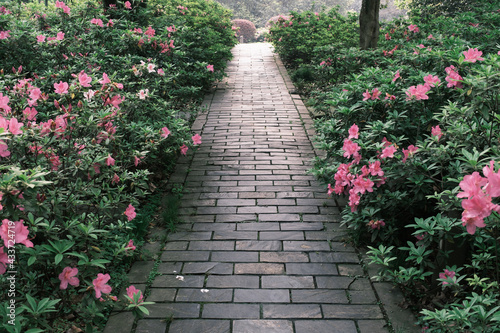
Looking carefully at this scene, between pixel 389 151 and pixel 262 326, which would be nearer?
pixel 262 326

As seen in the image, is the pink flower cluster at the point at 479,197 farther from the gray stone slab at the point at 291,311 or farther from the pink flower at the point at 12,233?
the pink flower at the point at 12,233

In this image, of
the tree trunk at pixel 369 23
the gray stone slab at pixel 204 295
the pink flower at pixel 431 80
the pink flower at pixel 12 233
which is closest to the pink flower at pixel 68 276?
the pink flower at pixel 12 233

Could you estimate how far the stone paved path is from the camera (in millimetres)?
2465

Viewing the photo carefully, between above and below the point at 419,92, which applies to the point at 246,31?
below

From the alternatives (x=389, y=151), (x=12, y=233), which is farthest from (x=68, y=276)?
(x=389, y=151)

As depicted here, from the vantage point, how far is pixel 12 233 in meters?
1.64

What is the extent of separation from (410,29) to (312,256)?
4.84m

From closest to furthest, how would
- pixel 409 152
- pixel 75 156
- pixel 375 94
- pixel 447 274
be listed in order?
pixel 447 274, pixel 75 156, pixel 409 152, pixel 375 94

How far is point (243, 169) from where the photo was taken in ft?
15.4

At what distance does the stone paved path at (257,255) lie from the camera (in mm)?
2465

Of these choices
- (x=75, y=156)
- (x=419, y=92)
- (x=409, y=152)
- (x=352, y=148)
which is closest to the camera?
(x=75, y=156)

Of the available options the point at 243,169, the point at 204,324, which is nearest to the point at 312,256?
the point at 204,324

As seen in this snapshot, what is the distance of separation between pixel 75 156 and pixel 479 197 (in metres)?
2.18

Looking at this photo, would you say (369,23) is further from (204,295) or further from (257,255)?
(204,295)
